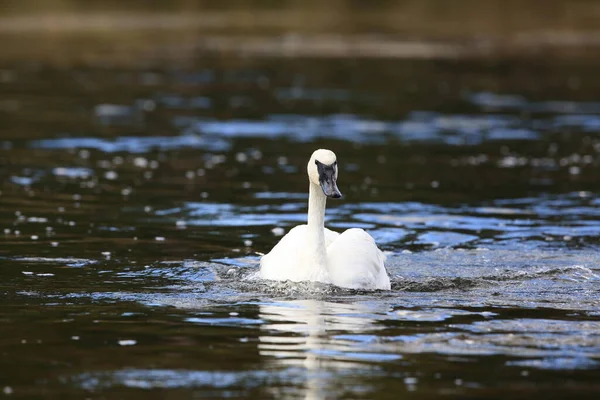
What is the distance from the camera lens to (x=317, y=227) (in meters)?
13.0

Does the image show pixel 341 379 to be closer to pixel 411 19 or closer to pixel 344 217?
pixel 344 217

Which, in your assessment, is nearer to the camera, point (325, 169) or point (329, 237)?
point (325, 169)

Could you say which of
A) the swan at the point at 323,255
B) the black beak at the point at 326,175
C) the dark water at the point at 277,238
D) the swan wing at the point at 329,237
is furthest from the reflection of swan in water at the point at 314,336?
the swan wing at the point at 329,237

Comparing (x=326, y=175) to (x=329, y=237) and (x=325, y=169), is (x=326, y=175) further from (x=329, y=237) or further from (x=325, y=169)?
(x=329, y=237)

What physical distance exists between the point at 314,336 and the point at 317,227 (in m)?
2.42

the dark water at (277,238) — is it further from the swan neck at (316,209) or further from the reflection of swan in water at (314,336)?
the swan neck at (316,209)

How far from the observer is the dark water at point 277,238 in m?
9.76

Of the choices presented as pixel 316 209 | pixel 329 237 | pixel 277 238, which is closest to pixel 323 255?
pixel 316 209

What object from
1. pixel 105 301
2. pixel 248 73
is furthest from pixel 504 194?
pixel 248 73

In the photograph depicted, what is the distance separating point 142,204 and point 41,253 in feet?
12.7

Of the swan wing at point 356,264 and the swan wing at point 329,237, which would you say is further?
the swan wing at point 329,237

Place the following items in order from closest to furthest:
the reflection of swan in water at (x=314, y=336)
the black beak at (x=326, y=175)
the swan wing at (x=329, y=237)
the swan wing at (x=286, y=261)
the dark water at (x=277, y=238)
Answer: the reflection of swan in water at (x=314, y=336) → the dark water at (x=277, y=238) → the swan wing at (x=286, y=261) → the black beak at (x=326, y=175) → the swan wing at (x=329, y=237)

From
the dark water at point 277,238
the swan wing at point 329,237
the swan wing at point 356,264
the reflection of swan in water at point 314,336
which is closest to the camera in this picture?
the reflection of swan in water at point 314,336

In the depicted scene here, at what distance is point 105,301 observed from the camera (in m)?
12.2
